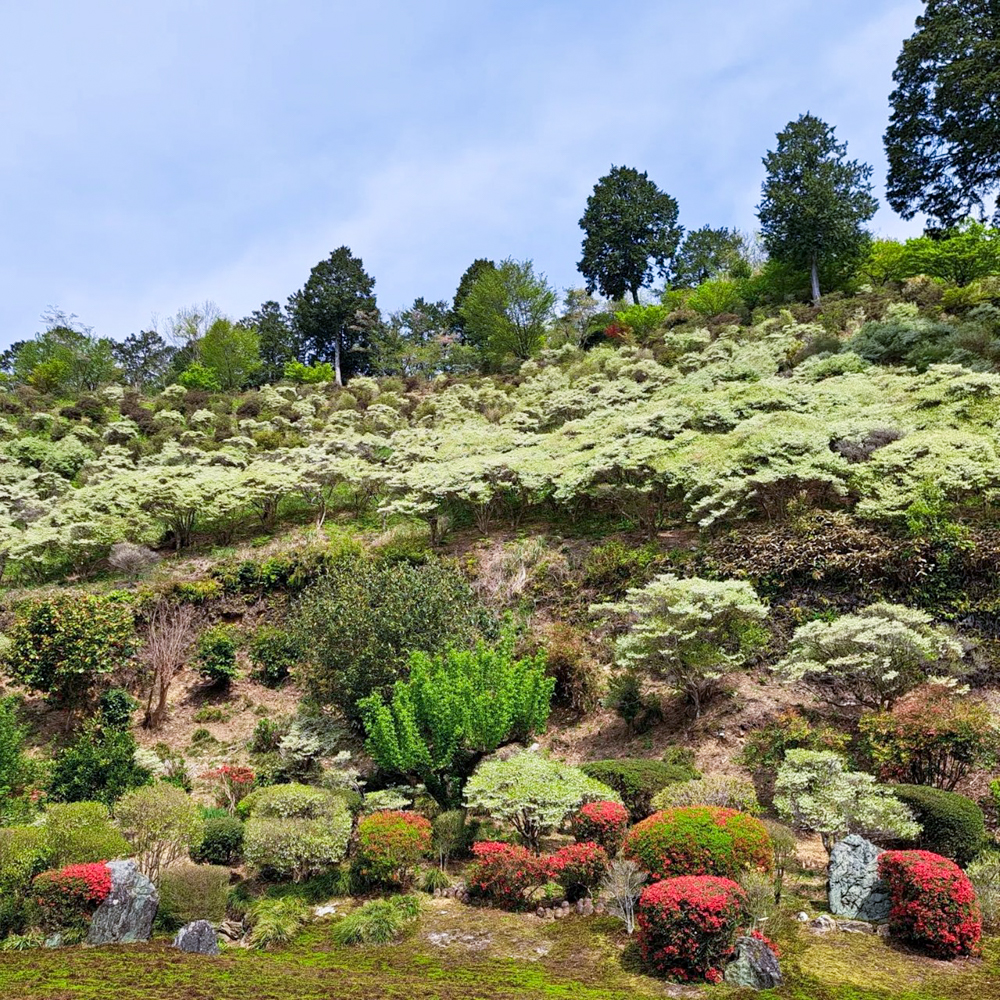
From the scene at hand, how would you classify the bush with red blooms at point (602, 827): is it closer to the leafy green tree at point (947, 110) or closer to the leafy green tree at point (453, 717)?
the leafy green tree at point (453, 717)

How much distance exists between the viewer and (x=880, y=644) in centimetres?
1012

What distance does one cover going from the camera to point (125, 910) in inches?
298

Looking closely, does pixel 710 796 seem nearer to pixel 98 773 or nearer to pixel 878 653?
pixel 878 653

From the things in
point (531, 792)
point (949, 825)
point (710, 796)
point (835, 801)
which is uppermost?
point (531, 792)

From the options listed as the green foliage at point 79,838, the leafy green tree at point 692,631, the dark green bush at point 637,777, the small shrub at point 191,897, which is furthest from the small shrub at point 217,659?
the dark green bush at point 637,777

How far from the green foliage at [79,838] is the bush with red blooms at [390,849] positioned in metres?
3.11

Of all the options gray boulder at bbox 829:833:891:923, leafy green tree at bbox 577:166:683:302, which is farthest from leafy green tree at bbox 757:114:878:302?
gray boulder at bbox 829:833:891:923

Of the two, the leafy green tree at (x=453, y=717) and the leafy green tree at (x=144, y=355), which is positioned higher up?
the leafy green tree at (x=144, y=355)

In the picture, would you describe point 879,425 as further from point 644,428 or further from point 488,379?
point 488,379

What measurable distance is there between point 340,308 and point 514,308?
1851cm

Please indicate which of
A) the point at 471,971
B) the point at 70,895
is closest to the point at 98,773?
the point at 70,895

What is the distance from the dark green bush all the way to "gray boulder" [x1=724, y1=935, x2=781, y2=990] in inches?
150

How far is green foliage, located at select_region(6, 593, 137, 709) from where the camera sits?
14.4 metres

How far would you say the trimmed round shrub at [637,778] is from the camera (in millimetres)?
9844
